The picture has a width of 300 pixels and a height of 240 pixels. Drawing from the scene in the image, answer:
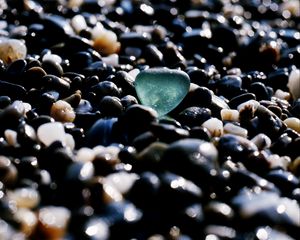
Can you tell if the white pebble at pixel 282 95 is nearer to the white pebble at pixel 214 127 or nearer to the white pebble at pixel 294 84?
the white pebble at pixel 294 84

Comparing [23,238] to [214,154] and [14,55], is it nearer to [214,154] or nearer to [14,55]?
[214,154]

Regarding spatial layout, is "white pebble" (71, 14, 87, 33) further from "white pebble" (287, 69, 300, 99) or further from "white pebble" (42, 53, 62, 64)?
"white pebble" (287, 69, 300, 99)

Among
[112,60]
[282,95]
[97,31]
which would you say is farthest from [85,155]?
[97,31]

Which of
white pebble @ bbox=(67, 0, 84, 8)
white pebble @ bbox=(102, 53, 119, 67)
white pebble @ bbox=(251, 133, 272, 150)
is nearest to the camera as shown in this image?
white pebble @ bbox=(251, 133, 272, 150)

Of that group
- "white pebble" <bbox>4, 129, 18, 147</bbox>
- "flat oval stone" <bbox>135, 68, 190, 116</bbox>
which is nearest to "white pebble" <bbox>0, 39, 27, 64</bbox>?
"flat oval stone" <bbox>135, 68, 190, 116</bbox>

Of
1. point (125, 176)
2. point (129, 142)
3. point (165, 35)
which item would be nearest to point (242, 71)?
point (165, 35)

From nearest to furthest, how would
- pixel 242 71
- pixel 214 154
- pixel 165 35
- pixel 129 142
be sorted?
pixel 214 154, pixel 129 142, pixel 242 71, pixel 165 35

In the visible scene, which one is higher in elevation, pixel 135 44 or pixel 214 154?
pixel 214 154
